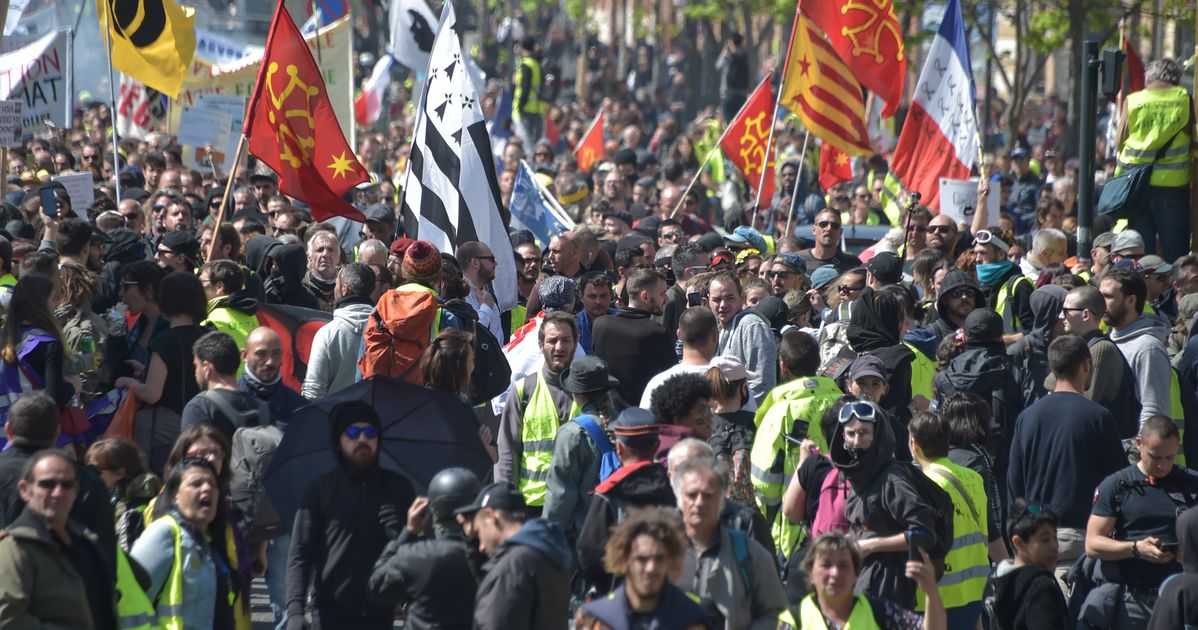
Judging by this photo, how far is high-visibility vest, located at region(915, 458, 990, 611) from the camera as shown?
682 cm

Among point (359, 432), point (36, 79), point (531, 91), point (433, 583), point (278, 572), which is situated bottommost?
point (278, 572)

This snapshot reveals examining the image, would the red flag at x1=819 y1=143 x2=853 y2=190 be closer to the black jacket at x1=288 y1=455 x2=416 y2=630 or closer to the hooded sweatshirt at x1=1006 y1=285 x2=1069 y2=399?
the hooded sweatshirt at x1=1006 y1=285 x2=1069 y2=399

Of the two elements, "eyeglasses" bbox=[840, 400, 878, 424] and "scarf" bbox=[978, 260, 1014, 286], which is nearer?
"eyeglasses" bbox=[840, 400, 878, 424]

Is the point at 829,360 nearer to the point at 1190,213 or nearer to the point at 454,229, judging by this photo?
the point at 454,229

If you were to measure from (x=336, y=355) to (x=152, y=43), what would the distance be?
5.79 metres

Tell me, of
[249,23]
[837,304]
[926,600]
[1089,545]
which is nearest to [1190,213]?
[837,304]

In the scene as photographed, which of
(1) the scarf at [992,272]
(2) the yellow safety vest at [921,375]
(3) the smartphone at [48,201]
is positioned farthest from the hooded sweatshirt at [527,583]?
(3) the smartphone at [48,201]

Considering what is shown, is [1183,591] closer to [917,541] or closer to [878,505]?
[917,541]

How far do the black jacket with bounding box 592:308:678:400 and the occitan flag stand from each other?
5.59 meters

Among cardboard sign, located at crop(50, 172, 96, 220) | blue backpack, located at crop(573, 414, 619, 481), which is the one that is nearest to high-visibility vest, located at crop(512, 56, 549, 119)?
cardboard sign, located at crop(50, 172, 96, 220)

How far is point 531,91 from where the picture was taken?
28109 mm

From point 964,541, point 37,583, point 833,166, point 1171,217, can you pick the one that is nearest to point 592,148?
point 833,166

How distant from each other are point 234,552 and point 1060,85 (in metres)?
49.9

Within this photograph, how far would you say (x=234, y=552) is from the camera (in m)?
6.29
